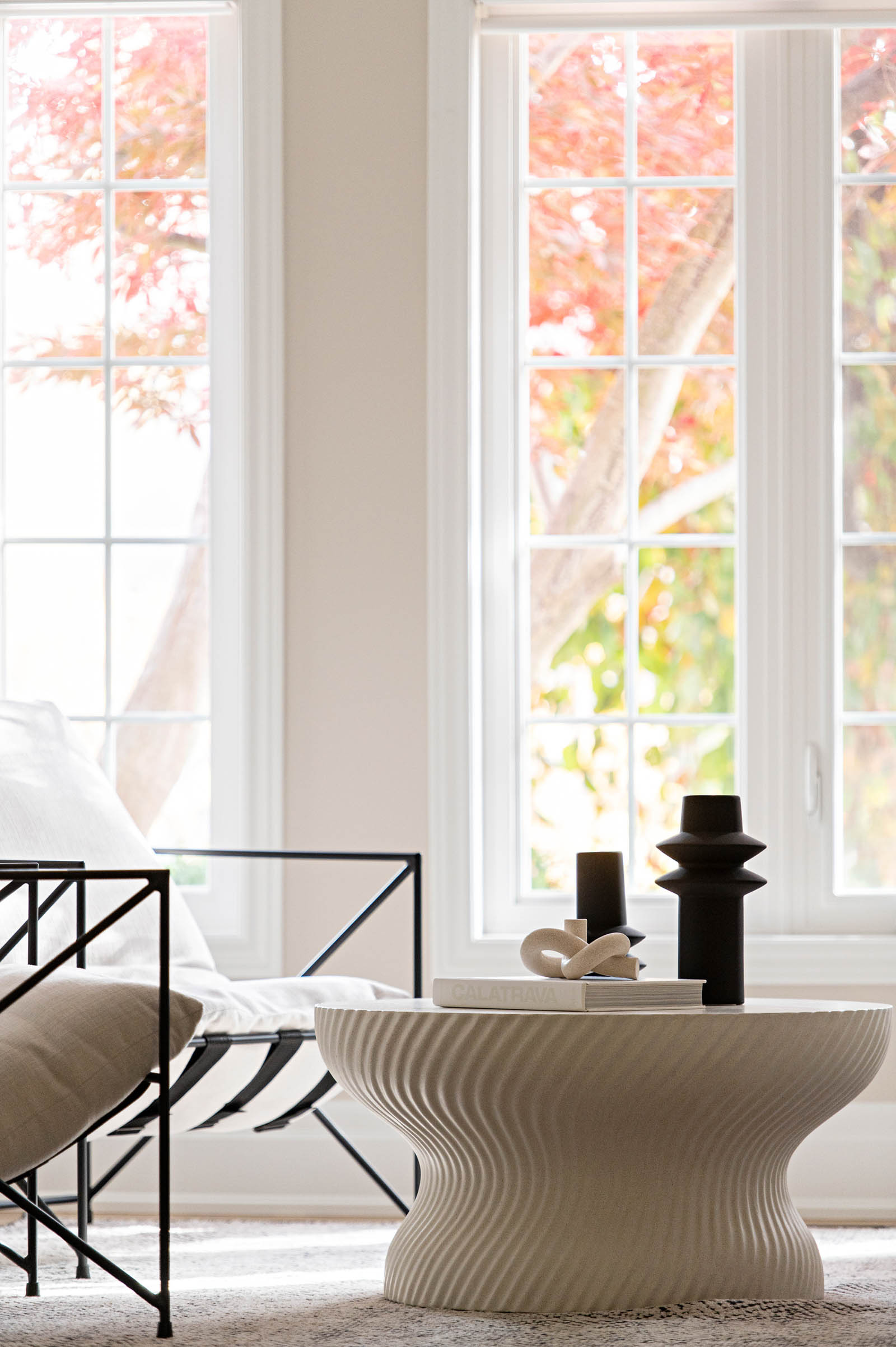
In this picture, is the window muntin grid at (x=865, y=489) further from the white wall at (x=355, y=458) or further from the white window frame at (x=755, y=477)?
the white wall at (x=355, y=458)

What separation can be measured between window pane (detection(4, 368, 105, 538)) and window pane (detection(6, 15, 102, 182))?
493 millimetres

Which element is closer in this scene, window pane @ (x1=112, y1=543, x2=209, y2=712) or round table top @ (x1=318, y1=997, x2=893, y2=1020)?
round table top @ (x1=318, y1=997, x2=893, y2=1020)

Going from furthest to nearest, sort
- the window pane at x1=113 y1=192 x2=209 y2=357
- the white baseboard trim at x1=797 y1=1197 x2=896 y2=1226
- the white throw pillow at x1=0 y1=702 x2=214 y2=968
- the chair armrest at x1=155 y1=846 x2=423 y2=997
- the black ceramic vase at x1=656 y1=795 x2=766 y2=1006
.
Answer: the window pane at x1=113 y1=192 x2=209 y2=357 → the white baseboard trim at x1=797 y1=1197 x2=896 y2=1226 → the chair armrest at x1=155 y1=846 x2=423 y2=997 → the white throw pillow at x1=0 y1=702 x2=214 y2=968 → the black ceramic vase at x1=656 y1=795 x2=766 y2=1006

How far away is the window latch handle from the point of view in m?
3.68

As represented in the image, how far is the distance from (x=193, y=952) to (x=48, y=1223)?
114 cm

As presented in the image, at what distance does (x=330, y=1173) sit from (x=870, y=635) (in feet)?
5.50

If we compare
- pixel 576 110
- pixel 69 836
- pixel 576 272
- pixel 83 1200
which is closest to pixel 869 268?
pixel 576 272

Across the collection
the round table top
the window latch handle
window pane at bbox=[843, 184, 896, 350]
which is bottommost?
the round table top

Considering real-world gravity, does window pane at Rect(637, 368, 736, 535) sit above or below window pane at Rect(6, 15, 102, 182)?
below

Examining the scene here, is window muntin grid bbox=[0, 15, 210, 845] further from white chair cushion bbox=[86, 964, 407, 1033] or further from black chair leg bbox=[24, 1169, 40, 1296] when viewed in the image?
black chair leg bbox=[24, 1169, 40, 1296]

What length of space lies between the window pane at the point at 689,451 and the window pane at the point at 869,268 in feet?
1.00

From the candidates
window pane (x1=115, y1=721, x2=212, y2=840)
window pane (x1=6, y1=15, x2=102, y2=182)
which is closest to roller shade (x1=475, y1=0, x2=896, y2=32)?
window pane (x1=6, y1=15, x2=102, y2=182)

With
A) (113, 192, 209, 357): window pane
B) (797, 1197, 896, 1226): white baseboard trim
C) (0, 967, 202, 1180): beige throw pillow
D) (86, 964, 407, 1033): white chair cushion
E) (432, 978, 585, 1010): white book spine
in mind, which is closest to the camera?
(0, 967, 202, 1180): beige throw pillow

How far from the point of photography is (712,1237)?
2.07 m
